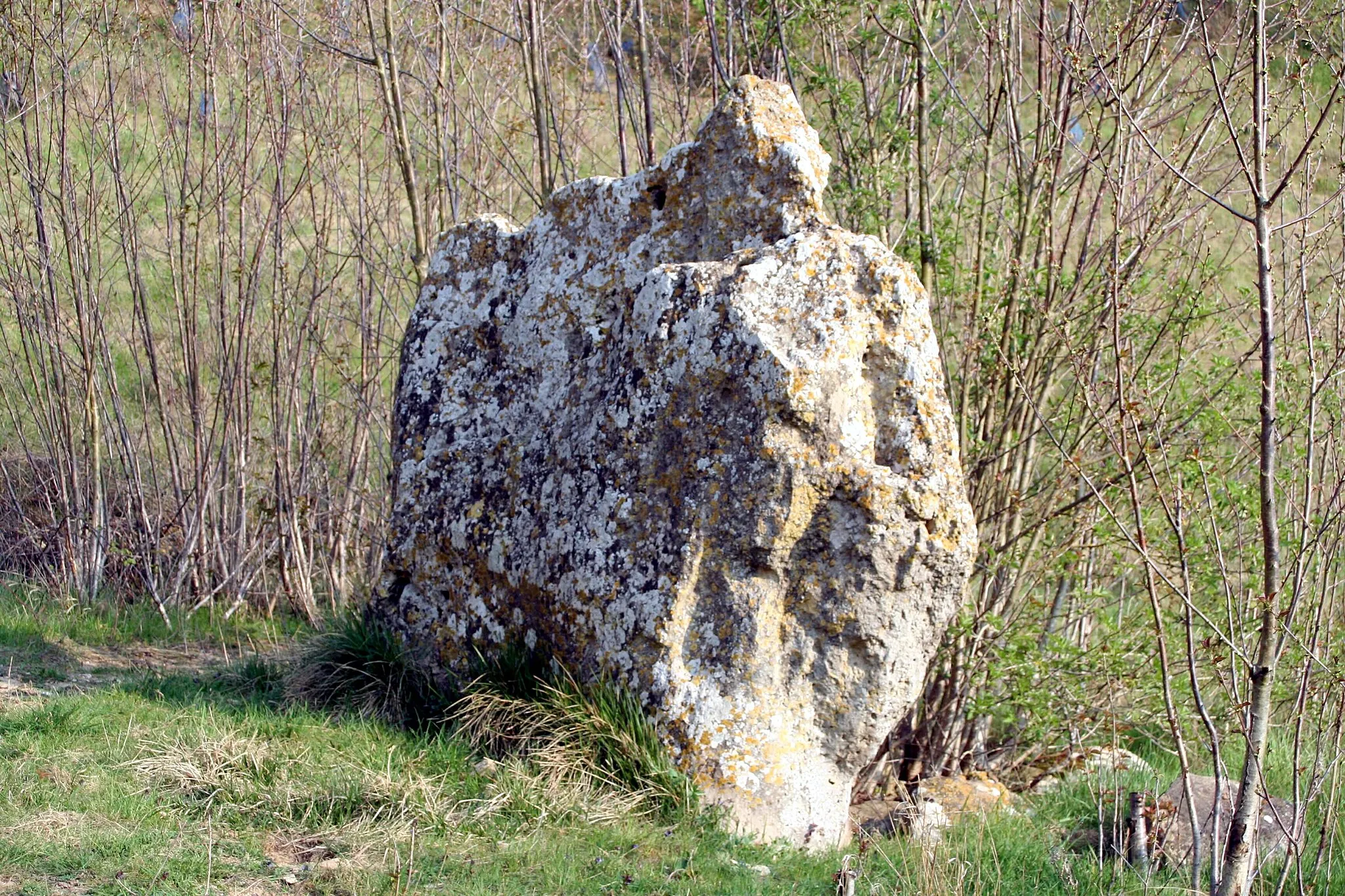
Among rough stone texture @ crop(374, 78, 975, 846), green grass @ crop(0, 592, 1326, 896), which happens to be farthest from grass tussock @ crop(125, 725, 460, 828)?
rough stone texture @ crop(374, 78, 975, 846)

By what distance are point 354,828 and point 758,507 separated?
171cm

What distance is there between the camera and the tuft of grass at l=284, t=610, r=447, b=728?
4906 mm

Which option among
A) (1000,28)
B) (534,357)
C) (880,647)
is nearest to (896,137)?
(1000,28)

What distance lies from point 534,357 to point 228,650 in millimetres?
2907

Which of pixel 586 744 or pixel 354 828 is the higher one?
pixel 586 744

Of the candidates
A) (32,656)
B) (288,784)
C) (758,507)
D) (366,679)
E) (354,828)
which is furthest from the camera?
(32,656)

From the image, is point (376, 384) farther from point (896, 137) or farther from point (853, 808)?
point (853, 808)

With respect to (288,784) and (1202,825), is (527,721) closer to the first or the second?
(288,784)

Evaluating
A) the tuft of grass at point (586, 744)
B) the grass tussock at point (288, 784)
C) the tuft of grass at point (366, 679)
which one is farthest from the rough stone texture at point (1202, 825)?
the tuft of grass at point (366, 679)

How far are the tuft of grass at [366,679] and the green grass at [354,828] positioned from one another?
0.25 ft

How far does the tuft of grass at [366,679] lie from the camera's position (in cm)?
491

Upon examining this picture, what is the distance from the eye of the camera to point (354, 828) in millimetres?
3938

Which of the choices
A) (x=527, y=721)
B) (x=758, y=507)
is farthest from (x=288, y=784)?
(x=758, y=507)

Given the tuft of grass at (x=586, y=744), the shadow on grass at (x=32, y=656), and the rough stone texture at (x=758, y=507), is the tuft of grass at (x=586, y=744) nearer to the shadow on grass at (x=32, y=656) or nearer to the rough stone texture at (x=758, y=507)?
the rough stone texture at (x=758, y=507)
